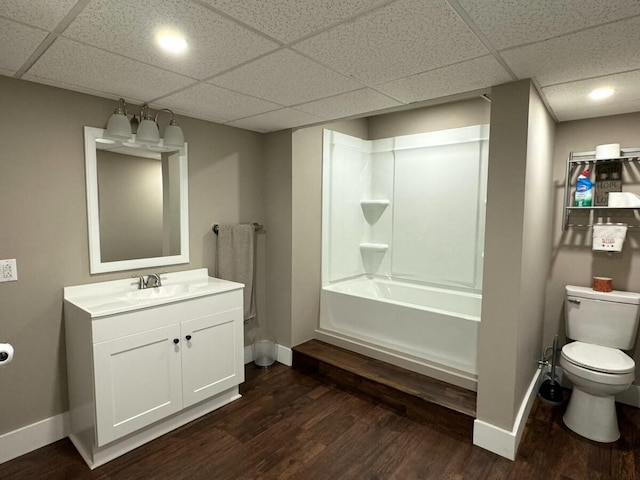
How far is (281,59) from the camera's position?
1736mm

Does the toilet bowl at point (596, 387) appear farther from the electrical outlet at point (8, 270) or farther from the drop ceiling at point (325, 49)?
the electrical outlet at point (8, 270)

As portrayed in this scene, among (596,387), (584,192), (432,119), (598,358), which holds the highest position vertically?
(432,119)

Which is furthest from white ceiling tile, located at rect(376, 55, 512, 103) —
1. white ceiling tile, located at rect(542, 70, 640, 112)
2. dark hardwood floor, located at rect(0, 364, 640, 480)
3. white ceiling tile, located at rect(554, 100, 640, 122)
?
dark hardwood floor, located at rect(0, 364, 640, 480)

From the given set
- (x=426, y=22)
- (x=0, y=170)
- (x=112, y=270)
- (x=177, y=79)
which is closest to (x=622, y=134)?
(x=426, y=22)

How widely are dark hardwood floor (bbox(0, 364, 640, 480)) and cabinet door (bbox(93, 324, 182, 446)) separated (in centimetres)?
22

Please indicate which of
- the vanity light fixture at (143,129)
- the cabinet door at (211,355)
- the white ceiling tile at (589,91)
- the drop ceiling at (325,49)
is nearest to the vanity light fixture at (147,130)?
the vanity light fixture at (143,129)

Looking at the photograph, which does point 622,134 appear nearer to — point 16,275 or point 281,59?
point 281,59

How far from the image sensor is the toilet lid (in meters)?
2.27

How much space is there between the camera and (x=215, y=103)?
2.46 meters

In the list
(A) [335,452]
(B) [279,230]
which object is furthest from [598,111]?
(A) [335,452]

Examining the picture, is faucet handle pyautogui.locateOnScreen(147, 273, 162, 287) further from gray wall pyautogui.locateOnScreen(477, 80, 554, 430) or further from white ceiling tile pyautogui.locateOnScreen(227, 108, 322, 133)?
gray wall pyautogui.locateOnScreen(477, 80, 554, 430)

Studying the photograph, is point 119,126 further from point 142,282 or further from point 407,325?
point 407,325

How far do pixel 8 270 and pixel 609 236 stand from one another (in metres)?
3.89

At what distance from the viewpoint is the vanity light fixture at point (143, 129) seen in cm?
235
